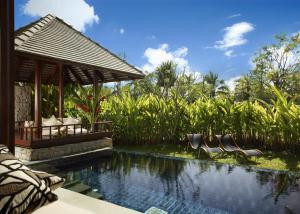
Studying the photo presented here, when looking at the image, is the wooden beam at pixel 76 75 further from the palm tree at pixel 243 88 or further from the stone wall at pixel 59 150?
the palm tree at pixel 243 88

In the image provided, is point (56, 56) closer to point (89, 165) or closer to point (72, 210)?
point (89, 165)

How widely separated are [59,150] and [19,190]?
7178mm

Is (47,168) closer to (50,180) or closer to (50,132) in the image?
(50,132)

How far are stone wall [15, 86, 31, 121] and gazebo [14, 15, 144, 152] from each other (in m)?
0.54

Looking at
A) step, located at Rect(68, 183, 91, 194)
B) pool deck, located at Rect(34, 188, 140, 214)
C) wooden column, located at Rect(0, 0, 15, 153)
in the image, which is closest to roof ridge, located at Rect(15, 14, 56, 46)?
step, located at Rect(68, 183, 91, 194)

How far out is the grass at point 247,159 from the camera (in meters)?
7.83

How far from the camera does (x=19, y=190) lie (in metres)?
1.97

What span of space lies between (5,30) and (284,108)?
849cm

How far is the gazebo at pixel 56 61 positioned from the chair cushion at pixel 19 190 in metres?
6.32

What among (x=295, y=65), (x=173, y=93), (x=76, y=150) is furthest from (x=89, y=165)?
(x=295, y=65)

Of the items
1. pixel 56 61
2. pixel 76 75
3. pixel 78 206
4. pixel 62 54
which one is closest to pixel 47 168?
pixel 56 61

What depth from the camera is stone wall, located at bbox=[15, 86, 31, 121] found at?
44.2 feet

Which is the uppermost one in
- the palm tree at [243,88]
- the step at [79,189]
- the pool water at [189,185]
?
the palm tree at [243,88]

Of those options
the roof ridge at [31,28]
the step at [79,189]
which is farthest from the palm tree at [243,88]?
the step at [79,189]
